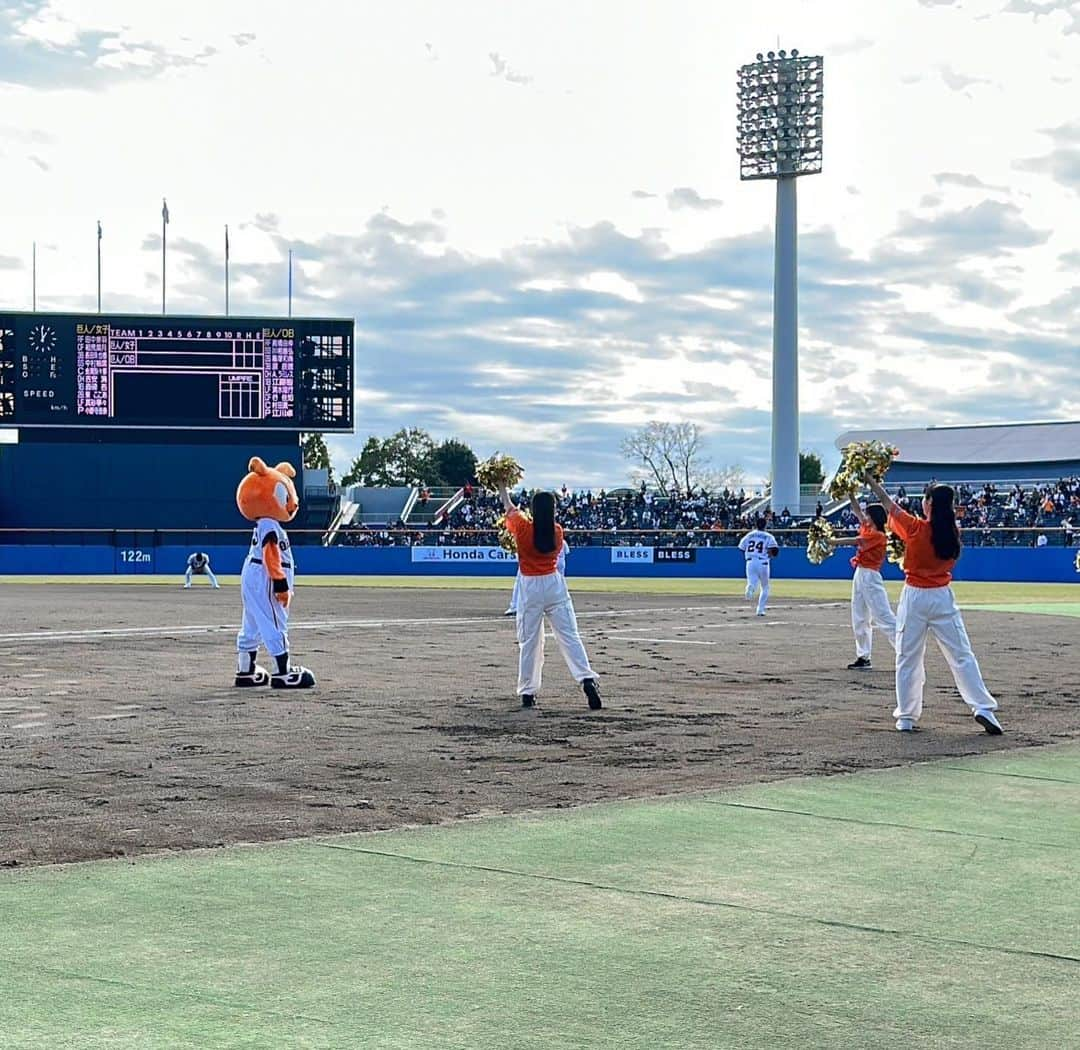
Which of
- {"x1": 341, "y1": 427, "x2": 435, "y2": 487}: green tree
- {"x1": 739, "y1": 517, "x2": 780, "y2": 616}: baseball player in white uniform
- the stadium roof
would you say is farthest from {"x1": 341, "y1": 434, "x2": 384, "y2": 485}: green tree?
{"x1": 739, "y1": 517, "x2": 780, "y2": 616}: baseball player in white uniform

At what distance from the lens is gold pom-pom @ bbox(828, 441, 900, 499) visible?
12.0 metres

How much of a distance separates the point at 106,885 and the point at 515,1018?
7.75 ft

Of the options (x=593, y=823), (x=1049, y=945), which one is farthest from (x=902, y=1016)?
(x=593, y=823)

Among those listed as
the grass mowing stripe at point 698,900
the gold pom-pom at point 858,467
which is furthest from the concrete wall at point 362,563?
the grass mowing stripe at point 698,900

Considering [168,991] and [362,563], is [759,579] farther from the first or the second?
Answer: [362,563]

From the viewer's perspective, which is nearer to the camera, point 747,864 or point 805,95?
point 747,864

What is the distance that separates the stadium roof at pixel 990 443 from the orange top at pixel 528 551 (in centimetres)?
7585

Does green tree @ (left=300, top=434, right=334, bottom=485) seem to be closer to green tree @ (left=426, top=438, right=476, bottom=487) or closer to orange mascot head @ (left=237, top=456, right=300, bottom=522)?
green tree @ (left=426, top=438, right=476, bottom=487)

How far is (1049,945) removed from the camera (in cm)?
503

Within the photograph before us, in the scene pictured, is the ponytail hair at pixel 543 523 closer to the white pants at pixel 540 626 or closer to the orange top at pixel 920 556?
the white pants at pixel 540 626

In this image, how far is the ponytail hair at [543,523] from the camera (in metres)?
12.5

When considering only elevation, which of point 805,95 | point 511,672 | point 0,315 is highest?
point 805,95

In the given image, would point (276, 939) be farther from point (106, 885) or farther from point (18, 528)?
point (18, 528)

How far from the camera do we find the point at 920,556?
428 inches
